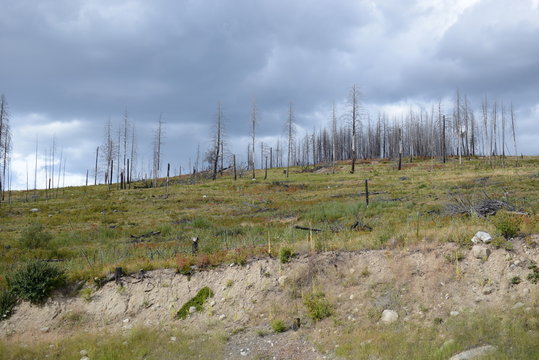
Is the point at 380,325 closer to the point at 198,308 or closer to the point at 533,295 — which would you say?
the point at 533,295

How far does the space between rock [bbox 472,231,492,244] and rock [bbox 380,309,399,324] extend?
10.5 ft

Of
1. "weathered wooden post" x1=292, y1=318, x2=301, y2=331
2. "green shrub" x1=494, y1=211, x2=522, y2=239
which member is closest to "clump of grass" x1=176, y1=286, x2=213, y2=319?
"weathered wooden post" x1=292, y1=318, x2=301, y2=331

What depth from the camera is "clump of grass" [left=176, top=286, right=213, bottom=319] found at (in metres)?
9.65

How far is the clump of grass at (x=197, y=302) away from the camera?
31.7 ft

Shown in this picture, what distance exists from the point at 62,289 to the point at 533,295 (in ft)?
39.3

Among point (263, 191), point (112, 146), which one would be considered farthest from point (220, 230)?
point (112, 146)

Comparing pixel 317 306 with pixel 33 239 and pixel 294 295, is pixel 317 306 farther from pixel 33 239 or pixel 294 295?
pixel 33 239

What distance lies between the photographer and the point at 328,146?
11306 centimetres

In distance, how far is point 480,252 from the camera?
891 centimetres

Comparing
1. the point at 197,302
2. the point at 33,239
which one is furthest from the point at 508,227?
the point at 33,239

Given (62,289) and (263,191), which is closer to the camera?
(62,289)

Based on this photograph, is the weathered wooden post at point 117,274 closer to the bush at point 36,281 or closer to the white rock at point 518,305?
the bush at point 36,281

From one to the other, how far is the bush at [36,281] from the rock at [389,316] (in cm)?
899

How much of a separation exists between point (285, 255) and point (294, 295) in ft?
4.34
